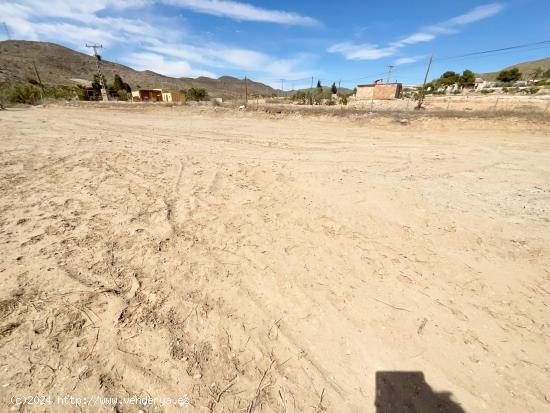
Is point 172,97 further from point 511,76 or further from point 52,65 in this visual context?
point 511,76

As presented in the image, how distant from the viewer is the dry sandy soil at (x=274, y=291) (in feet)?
6.58

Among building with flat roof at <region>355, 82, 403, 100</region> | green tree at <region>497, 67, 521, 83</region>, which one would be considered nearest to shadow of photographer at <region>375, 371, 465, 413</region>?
building with flat roof at <region>355, 82, 403, 100</region>

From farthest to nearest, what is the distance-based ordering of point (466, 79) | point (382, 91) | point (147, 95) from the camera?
point (466, 79) < point (147, 95) < point (382, 91)

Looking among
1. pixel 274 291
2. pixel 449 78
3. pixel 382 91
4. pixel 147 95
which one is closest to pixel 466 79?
pixel 449 78

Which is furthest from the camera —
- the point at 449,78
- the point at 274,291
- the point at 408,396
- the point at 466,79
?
the point at 449,78

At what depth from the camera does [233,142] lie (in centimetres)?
1027

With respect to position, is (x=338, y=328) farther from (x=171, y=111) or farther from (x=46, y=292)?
(x=171, y=111)

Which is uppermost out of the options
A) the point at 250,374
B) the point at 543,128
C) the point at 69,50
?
the point at 69,50

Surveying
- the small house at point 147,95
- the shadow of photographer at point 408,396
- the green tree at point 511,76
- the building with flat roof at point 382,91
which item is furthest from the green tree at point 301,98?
the green tree at point 511,76

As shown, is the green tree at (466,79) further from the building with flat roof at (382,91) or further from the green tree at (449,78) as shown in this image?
the building with flat roof at (382,91)

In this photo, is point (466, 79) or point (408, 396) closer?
point (408, 396)

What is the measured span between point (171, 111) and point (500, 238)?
78.4ft

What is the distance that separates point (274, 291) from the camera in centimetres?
289

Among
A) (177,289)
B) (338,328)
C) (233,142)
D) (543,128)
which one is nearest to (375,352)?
(338,328)
